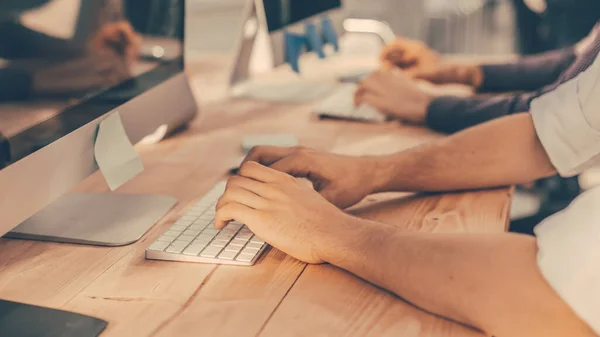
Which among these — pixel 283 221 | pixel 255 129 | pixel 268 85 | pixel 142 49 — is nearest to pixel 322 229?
pixel 283 221

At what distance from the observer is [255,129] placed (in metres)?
1.26

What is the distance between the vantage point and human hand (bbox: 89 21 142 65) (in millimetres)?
810

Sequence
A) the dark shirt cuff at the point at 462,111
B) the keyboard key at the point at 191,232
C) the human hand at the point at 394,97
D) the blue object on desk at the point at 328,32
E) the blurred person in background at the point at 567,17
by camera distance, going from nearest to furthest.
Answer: the keyboard key at the point at 191,232 → the dark shirt cuff at the point at 462,111 → the human hand at the point at 394,97 → the blue object on desk at the point at 328,32 → the blurred person in background at the point at 567,17

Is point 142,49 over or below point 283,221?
over

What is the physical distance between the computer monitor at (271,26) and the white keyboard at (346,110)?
0.17 meters

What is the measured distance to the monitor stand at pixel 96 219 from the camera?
764 mm

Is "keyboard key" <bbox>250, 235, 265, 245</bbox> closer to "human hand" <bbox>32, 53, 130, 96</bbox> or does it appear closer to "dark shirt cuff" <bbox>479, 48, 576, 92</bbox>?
"human hand" <bbox>32, 53, 130, 96</bbox>

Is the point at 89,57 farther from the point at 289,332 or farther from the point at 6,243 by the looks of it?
the point at 289,332

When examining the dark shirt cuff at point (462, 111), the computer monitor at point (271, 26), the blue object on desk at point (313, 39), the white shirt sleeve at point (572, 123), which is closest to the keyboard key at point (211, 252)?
the white shirt sleeve at point (572, 123)

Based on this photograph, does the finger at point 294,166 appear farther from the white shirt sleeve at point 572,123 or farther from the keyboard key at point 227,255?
the white shirt sleeve at point 572,123

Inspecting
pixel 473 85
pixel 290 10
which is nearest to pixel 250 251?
pixel 290 10

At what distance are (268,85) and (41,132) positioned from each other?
3.14 feet

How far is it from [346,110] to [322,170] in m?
0.51

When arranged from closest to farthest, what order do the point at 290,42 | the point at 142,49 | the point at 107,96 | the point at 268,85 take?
the point at 107,96
the point at 142,49
the point at 290,42
the point at 268,85
